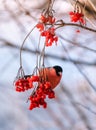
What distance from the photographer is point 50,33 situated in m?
1.02

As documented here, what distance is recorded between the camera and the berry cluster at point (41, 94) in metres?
0.98

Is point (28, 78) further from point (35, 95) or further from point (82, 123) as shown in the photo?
point (82, 123)

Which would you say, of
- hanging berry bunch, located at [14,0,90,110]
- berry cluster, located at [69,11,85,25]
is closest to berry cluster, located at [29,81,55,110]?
hanging berry bunch, located at [14,0,90,110]

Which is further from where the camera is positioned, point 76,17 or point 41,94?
point 76,17

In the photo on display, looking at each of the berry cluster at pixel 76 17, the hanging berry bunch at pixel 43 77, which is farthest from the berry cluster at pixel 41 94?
the berry cluster at pixel 76 17

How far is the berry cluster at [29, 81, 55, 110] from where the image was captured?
0.98m

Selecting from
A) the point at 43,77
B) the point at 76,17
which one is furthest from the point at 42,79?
the point at 76,17

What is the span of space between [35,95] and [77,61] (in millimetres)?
1400

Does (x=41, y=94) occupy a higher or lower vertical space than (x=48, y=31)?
lower

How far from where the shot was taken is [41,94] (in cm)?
98

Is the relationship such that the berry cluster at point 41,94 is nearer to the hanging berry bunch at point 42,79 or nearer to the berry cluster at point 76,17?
the hanging berry bunch at point 42,79

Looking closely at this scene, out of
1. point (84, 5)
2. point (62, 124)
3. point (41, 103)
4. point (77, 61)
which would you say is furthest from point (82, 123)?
point (41, 103)

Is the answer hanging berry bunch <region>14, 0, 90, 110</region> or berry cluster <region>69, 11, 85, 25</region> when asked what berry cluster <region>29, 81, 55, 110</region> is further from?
berry cluster <region>69, 11, 85, 25</region>

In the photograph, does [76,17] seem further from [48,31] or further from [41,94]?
[41,94]
